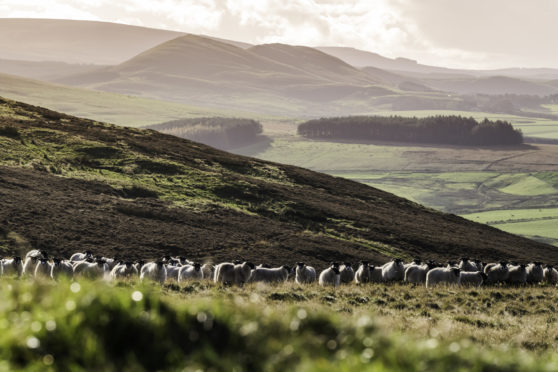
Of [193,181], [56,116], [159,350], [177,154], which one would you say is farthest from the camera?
[56,116]

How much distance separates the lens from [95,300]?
7129mm

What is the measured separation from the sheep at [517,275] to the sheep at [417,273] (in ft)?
15.3

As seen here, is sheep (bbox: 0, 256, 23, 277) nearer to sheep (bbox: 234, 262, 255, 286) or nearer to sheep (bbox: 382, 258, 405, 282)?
sheep (bbox: 234, 262, 255, 286)

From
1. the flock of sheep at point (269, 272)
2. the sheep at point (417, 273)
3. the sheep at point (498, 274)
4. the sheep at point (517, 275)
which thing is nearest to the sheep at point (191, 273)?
the flock of sheep at point (269, 272)

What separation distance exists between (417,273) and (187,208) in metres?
29.1

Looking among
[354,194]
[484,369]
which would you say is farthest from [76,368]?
[354,194]

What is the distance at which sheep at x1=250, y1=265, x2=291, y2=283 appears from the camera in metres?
28.5

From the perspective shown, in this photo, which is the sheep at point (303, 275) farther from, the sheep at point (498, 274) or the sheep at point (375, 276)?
the sheep at point (498, 274)

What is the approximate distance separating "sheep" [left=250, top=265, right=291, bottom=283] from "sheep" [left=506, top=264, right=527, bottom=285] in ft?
38.3

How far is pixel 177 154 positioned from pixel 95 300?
67798 millimetres

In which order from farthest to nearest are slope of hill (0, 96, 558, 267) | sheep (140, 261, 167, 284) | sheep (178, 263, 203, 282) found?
slope of hill (0, 96, 558, 267) → sheep (178, 263, 203, 282) → sheep (140, 261, 167, 284)

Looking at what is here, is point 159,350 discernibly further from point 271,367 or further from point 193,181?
point 193,181

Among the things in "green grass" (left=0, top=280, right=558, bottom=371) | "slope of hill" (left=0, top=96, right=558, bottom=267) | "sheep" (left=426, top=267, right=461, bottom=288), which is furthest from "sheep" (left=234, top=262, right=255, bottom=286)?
"green grass" (left=0, top=280, right=558, bottom=371)

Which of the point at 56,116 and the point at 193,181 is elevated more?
the point at 56,116
